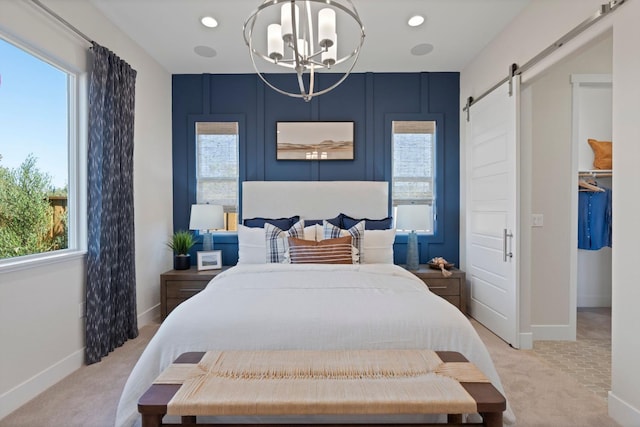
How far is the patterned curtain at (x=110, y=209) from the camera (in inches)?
101

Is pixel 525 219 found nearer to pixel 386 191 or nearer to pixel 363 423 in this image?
pixel 386 191

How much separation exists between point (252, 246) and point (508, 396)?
7.72 ft

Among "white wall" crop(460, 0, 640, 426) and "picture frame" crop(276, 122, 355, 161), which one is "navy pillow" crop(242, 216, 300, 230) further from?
"white wall" crop(460, 0, 640, 426)

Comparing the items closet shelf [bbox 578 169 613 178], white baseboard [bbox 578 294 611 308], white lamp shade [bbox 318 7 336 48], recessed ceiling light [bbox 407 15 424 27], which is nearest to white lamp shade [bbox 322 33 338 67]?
white lamp shade [bbox 318 7 336 48]

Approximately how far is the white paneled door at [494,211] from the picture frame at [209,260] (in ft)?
9.07

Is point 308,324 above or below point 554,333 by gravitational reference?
above

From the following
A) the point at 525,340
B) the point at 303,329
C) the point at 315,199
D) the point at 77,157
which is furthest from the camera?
the point at 315,199

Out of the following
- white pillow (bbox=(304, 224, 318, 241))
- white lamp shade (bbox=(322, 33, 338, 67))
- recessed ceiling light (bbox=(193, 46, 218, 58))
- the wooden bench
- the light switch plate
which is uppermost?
recessed ceiling light (bbox=(193, 46, 218, 58))

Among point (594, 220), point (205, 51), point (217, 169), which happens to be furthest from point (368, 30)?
point (594, 220)

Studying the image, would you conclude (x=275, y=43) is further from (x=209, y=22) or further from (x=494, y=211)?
(x=494, y=211)

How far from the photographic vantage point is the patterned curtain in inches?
101

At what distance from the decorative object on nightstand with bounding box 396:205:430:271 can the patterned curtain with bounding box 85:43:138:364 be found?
263 cm

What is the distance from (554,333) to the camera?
301cm

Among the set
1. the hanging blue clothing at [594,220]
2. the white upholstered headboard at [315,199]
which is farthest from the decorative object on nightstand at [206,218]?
the hanging blue clothing at [594,220]
